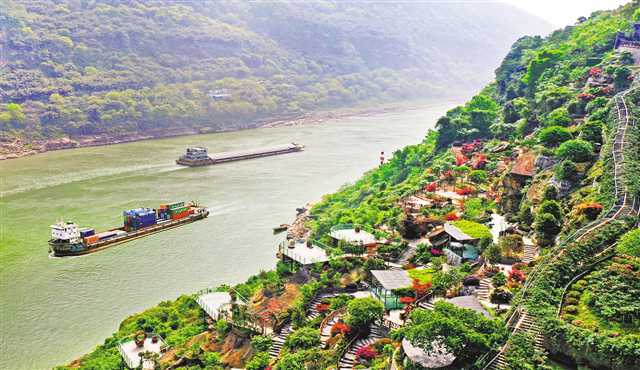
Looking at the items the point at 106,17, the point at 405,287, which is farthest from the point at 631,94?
the point at 106,17

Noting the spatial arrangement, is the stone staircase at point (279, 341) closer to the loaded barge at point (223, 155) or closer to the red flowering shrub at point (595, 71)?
the red flowering shrub at point (595, 71)

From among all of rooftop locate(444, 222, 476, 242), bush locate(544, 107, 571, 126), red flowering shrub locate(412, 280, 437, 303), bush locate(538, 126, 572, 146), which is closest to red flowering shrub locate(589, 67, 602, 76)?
bush locate(544, 107, 571, 126)

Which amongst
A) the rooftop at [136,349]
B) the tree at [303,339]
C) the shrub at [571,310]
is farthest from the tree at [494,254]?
the rooftop at [136,349]

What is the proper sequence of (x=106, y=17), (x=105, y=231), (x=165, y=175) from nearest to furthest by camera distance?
1. (x=105, y=231)
2. (x=165, y=175)
3. (x=106, y=17)

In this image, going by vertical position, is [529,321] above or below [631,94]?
below

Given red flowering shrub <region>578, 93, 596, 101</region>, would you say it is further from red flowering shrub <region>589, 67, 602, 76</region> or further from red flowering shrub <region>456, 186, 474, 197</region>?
red flowering shrub <region>456, 186, 474, 197</region>

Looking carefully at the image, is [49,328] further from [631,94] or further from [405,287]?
[631,94]
